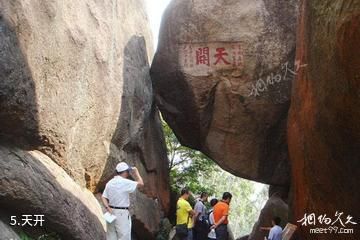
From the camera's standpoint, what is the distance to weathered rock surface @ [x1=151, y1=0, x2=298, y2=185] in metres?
10.8

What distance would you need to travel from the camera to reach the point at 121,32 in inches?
407

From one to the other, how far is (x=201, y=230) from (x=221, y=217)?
3.94 ft

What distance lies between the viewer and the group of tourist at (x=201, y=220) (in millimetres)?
9109

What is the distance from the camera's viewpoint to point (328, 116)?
6.42 meters

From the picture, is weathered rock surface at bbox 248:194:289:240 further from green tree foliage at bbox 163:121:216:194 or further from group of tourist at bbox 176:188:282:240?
green tree foliage at bbox 163:121:216:194

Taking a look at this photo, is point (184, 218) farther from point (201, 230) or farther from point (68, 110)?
point (68, 110)

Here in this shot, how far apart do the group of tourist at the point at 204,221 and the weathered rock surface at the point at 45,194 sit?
261 centimetres

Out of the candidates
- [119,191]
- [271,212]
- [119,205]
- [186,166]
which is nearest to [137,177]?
[119,191]

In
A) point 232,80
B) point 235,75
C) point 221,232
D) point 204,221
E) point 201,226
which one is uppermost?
point 235,75

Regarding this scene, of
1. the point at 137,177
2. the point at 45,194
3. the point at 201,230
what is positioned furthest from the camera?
the point at 201,230

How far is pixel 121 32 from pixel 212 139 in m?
3.36

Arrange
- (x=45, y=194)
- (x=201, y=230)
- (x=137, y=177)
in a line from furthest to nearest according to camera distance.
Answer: (x=201, y=230)
(x=137, y=177)
(x=45, y=194)

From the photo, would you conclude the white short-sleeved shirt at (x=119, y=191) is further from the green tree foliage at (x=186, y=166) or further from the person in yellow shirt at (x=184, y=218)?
the green tree foliage at (x=186, y=166)

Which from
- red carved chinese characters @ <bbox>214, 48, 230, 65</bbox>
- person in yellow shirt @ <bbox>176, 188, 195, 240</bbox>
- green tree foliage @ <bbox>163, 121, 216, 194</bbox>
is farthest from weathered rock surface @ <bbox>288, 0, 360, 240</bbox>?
green tree foliage @ <bbox>163, 121, 216, 194</bbox>
